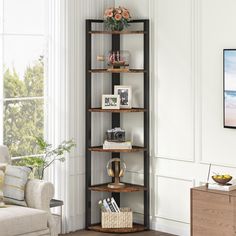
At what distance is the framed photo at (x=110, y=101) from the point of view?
6520 mm

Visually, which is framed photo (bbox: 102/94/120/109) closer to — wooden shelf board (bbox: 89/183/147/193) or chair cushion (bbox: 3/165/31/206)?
wooden shelf board (bbox: 89/183/147/193)

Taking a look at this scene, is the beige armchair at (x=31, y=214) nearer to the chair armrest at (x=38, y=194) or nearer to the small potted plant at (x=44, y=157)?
the chair armrest at (x=38, y=194)

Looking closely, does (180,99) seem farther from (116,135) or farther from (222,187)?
(222,187)

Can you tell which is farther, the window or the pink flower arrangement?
the pink flower arrangement

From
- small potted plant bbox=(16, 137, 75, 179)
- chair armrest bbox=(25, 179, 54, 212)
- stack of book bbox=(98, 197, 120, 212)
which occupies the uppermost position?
small potted plant bbox=(16, 137, 75, 179)

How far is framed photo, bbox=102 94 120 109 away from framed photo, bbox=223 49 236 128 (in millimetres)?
1142

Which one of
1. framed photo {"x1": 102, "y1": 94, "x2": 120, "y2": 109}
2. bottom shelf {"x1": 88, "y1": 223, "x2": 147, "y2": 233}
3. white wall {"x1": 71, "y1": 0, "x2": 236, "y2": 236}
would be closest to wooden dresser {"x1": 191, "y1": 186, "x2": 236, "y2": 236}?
white wall {"x1": 71, "y1": 0, "x2": 236, "y2": 236}

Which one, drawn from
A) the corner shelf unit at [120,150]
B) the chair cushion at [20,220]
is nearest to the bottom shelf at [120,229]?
the corner shelf unit at [120,150]

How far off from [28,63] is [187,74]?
1457 mm

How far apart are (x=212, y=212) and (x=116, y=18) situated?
2050 millimetres

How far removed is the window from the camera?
6.06m

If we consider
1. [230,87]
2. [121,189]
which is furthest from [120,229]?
[230,87]

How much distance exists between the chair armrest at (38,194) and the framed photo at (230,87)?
162 cm

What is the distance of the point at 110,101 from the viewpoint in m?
6.54
